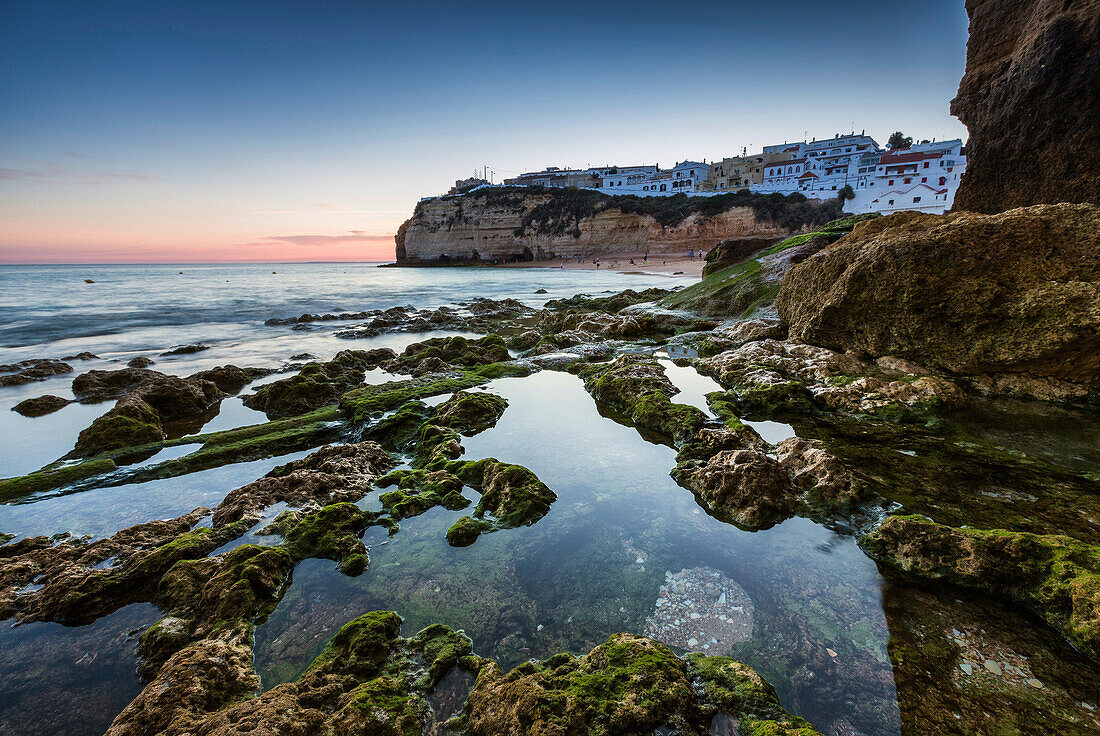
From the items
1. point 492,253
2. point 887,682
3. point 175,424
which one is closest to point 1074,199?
point 887,682

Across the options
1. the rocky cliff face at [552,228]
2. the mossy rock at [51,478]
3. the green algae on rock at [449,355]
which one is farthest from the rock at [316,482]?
the rocky cliff face at [552,228]

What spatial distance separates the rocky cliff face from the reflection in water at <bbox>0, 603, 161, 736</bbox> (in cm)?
6320

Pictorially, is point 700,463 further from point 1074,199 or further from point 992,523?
point 1074,199

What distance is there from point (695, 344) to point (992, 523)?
27.5 ft

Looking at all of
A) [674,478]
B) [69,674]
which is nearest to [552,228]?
[674,478]

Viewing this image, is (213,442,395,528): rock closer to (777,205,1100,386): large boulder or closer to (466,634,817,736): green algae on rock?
(466,634,817,736): green algae on rock

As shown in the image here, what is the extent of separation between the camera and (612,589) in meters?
3.75

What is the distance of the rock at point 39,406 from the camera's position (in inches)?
344

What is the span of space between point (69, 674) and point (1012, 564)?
6782 millimetres

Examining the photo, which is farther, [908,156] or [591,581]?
[908,156]

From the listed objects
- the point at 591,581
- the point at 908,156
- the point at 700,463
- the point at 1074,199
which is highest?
the point at 908,156

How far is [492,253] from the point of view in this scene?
80312 millimetres

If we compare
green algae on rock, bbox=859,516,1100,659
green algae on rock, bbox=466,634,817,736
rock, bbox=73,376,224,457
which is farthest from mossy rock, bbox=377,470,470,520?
rock, bbox=73,376,224,457

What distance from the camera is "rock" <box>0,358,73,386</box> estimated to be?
1096cm
